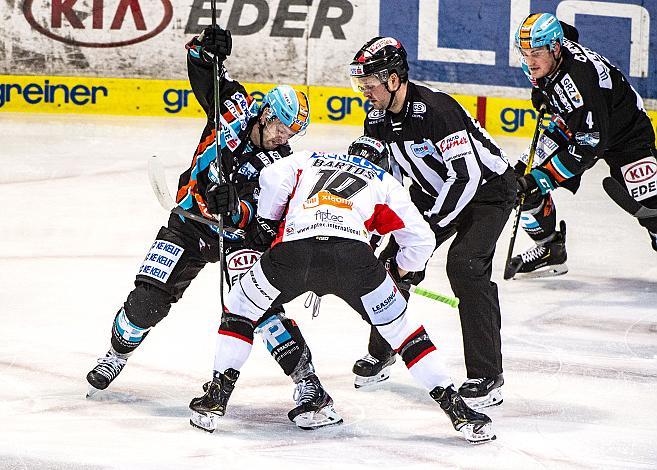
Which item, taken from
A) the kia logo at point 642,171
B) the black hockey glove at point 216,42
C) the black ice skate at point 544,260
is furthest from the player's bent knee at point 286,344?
the kia logo at point 642,171

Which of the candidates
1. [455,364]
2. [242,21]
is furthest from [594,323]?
[242,21]

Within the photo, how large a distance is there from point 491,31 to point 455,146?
5144mm

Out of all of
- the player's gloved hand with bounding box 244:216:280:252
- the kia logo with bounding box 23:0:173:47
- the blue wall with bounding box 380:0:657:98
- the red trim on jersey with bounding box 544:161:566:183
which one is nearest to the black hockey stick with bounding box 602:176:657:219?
the red trim on jersey with bounding box 544:161:566:183

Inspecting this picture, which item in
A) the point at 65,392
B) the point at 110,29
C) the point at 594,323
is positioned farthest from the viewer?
the point at 110,29

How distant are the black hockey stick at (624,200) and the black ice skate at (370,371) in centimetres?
123

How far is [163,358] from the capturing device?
15.5ft

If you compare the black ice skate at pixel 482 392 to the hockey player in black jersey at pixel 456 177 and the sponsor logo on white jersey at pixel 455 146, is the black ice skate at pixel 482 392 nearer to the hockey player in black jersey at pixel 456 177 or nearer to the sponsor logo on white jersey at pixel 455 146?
the hockey player in black jersey at pixel 456 177

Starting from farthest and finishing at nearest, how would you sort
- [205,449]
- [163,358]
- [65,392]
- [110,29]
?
[110,29], [163,358], [65,392], [205,449]

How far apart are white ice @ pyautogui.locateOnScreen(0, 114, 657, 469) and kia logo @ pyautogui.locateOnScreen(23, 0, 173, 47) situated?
1754mm

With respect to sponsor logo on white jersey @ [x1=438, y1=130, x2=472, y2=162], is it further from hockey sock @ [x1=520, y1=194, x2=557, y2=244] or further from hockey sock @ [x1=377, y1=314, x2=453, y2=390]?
hockey sock @ [x1=520, y1=194, x2=557, y2=244]

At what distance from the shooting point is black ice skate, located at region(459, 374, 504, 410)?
4.20 meters

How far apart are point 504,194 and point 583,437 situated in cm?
97

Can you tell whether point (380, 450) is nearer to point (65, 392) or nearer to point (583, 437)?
point (583, 437)

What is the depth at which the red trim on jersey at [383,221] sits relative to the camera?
151 inches
